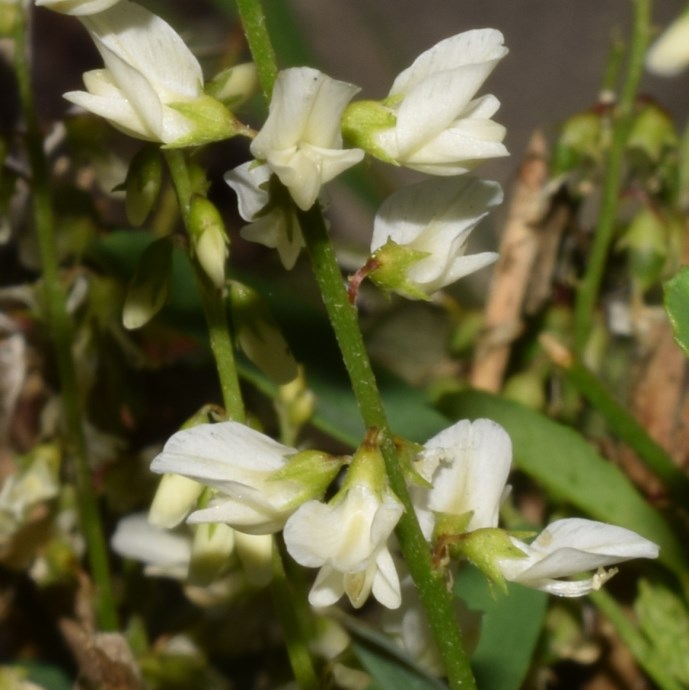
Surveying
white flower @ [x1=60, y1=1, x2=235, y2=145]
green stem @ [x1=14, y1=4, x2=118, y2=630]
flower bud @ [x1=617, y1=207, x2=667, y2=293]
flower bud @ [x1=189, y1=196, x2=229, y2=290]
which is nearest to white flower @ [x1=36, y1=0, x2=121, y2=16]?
white flower @ [x1=60, y1=1, x2=235, y2=145]

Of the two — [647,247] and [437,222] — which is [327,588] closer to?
[437,222]

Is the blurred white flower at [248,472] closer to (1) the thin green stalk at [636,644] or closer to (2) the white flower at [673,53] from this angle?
(1) the thin green stalk at [636,644]

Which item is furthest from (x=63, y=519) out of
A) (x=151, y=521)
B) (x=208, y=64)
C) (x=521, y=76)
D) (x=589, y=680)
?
(x=521, y=76)

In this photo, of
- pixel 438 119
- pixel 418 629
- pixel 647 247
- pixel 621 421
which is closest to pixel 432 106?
pixel 438 119

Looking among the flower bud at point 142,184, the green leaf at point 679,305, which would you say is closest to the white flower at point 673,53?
the green leaf at point 679,305

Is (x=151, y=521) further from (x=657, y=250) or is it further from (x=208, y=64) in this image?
(x=208, y=64)
